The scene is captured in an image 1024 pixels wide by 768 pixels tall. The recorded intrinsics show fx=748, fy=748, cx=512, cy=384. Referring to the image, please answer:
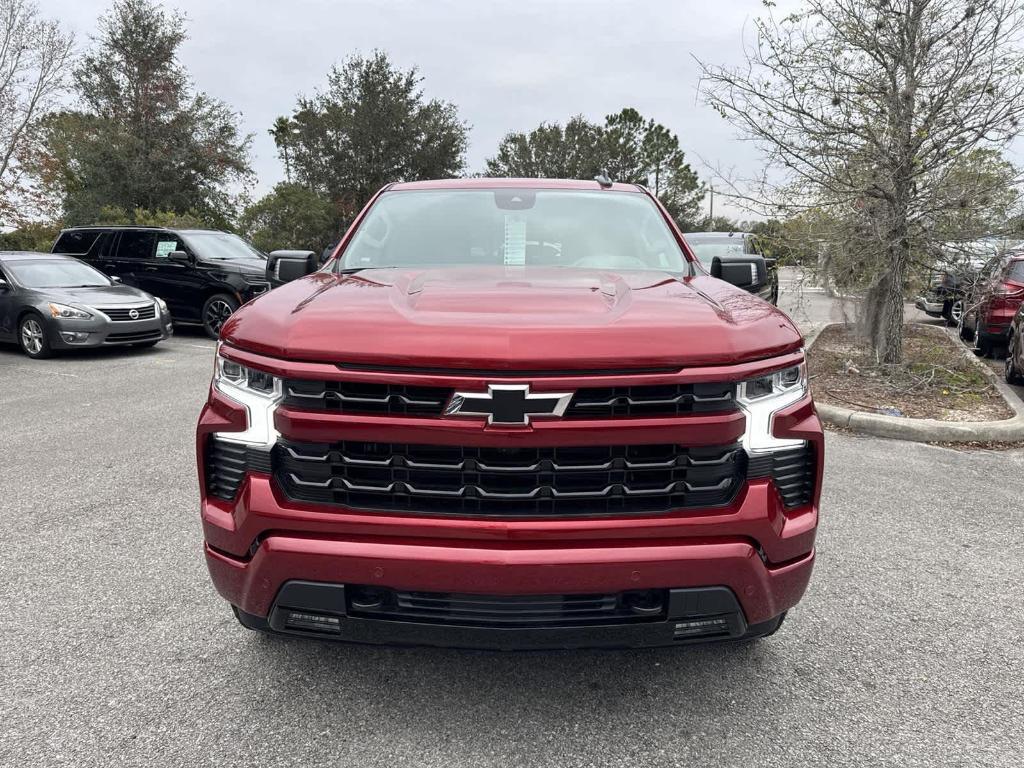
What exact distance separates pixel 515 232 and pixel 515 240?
6cm

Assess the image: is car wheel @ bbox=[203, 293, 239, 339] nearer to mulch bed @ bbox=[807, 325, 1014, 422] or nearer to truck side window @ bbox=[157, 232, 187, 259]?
truck side window @ bbox=[157, 232, 187, 259]

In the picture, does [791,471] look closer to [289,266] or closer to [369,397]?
[369,397]

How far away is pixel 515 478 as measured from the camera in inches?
83.4

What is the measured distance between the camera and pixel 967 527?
4.32 metres

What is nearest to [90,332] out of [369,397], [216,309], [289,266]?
[216,309]

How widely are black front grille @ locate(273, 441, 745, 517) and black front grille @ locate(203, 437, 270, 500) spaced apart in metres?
0.09

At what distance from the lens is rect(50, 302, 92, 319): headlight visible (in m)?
10.5

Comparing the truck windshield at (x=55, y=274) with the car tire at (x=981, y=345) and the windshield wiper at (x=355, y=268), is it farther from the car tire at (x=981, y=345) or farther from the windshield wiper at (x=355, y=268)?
the car tire at (x=981, y=345)

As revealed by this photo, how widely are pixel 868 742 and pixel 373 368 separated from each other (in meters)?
1.95

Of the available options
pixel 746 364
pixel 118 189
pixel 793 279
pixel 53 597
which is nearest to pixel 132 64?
pixel 118 189

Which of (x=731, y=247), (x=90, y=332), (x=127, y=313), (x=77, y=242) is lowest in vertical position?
(x=90, y=332)

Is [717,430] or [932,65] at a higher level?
[932,65]

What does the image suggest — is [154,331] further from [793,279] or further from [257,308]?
[257,308]

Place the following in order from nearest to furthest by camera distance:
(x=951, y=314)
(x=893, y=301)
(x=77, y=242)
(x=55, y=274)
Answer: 1. (x=893, y=301)
2. (x=55, y=274)
3. (x=77, y=242)
4. (x=951, y=314)
